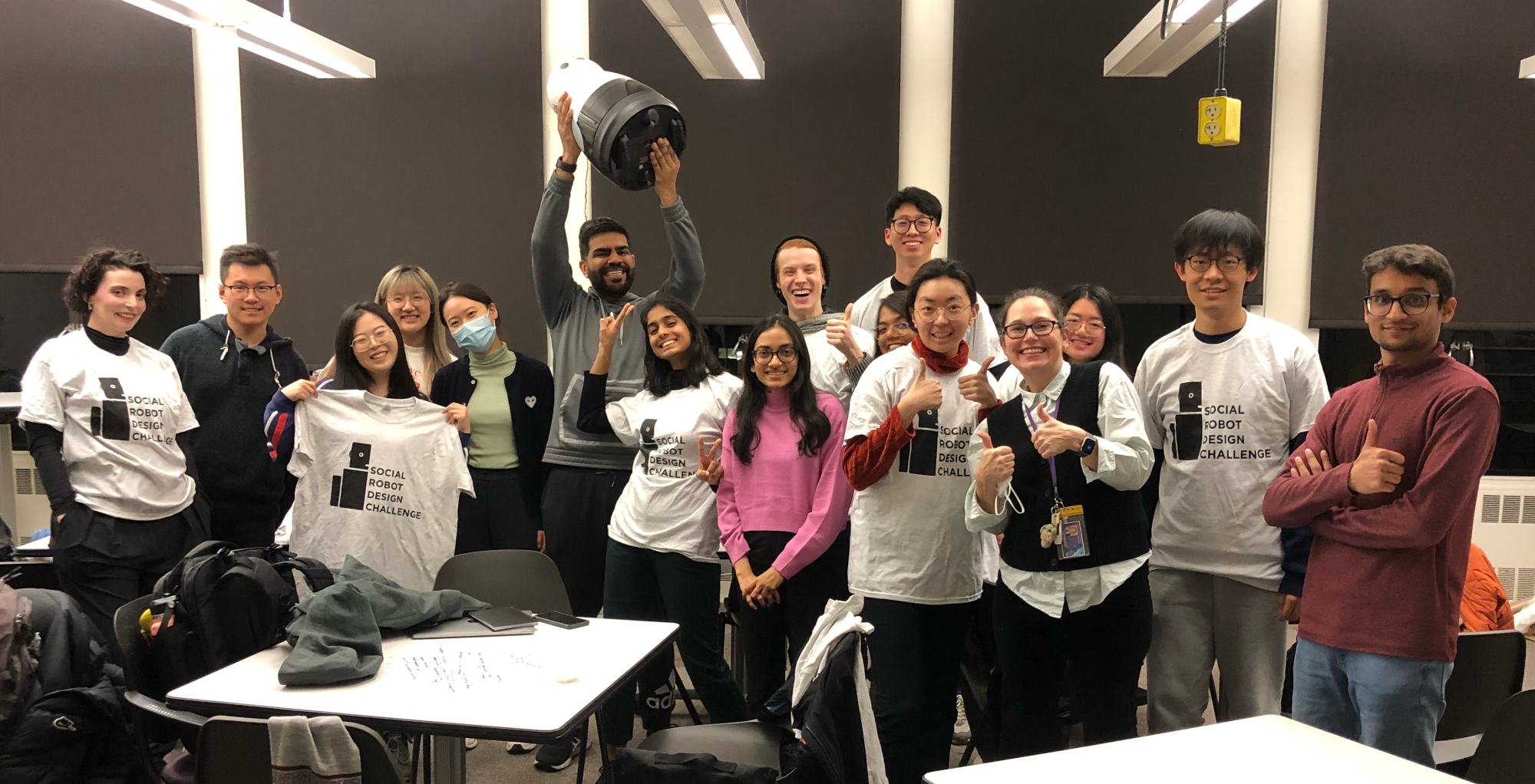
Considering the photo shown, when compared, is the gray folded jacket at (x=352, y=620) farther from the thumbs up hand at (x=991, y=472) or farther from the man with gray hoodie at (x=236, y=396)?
the thumbs up hand at (x=991, y=472)

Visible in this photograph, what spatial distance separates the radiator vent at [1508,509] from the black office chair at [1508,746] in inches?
155

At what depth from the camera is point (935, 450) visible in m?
2.45

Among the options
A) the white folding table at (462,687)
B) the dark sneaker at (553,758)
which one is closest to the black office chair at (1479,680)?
the white folding table at (462,687)

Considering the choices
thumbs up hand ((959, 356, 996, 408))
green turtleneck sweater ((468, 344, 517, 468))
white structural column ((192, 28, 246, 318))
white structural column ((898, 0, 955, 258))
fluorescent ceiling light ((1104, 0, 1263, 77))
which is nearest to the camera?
thumbs up hand ((959, 356, 996, 408))

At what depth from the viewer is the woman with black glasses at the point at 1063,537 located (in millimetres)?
2154

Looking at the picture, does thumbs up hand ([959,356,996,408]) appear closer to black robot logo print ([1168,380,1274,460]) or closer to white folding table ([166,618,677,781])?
black robot logo print ([1168,380,1274,460])

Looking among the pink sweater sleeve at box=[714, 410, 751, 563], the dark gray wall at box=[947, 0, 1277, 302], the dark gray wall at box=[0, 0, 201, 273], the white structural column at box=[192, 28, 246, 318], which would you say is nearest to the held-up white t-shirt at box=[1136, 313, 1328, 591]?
the pink sweater sleeve at box=[714, 410, 751, 563]

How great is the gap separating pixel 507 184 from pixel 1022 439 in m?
3.76

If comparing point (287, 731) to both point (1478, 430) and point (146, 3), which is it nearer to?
point (1478, 430)

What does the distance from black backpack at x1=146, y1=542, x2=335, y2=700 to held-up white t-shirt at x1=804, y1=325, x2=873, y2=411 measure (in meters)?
1.74

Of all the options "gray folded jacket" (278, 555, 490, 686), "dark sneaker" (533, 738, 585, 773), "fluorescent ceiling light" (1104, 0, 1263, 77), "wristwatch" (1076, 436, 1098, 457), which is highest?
"fluorescent ceiling light" (1104, 0, 1263, 77)

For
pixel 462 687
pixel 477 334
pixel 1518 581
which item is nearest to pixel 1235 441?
pixel 462 687

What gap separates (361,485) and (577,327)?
944 millimetres

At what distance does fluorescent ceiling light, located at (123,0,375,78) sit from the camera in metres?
3.21
